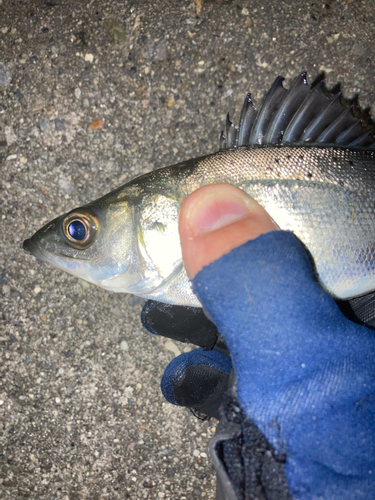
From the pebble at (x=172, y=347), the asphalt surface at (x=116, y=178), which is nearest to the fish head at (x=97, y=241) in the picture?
the asphalt surface at (x=116, y=178)

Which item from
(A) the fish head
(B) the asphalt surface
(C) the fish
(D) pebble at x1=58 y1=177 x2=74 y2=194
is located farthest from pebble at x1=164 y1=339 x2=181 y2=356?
(D) pebble at x1=58 y1=177 x2=74 y2=194

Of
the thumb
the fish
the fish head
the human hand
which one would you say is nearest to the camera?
the human hand

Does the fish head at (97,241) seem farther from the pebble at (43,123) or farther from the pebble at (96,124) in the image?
the pebble at (43,123)

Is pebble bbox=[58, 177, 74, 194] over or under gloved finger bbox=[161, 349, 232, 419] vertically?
over

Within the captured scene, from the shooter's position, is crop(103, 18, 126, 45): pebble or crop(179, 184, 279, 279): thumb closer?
crop(179, 184, 279, 279): thumb

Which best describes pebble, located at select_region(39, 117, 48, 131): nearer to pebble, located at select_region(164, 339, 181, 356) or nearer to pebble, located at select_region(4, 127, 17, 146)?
pebble, located at select_region(4, 127, 17, 146)

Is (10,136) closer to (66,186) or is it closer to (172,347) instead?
(66,186)
